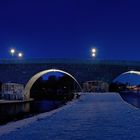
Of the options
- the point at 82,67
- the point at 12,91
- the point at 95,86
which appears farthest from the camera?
the point at 95,86

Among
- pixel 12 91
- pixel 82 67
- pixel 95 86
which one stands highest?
pixel 82 67

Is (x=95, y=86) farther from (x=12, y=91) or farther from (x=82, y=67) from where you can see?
(x=12, y=91)

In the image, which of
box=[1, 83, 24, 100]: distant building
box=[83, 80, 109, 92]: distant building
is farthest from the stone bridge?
box=[1, 83, 24, 100]: distant building

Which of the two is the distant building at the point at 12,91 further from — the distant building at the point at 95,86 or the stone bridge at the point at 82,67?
the distant building at the point at 95,86

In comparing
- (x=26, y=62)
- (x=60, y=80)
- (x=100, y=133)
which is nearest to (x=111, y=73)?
(x=26, y=62)

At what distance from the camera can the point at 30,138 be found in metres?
9.67

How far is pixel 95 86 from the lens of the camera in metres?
55.7

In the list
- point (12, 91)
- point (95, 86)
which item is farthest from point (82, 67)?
point (12, 91)

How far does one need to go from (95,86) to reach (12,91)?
35.9 ft

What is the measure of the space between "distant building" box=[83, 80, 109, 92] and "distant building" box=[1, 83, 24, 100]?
28.1 feet

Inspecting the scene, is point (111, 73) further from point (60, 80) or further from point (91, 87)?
point (60, 80)

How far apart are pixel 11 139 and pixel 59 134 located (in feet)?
4.63

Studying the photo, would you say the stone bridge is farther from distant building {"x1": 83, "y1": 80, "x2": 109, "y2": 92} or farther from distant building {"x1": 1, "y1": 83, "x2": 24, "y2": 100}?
distant building {"x1": 1, "y1": 83, "x2": 24, "y2": 100}

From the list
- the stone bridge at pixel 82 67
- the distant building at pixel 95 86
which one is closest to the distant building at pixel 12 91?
the stone bridge at pixel 82 67
